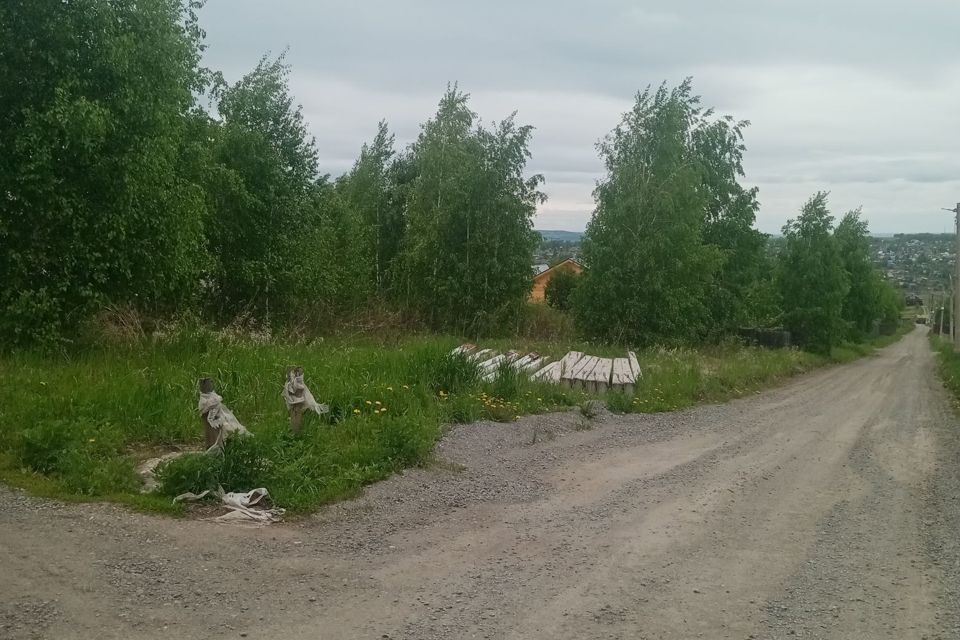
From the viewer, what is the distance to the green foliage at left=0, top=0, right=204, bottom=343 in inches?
414

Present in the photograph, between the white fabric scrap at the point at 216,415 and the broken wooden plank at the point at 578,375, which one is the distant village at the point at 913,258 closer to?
the broken wooden plank at the point at 578,375

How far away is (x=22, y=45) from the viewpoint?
10.9 m

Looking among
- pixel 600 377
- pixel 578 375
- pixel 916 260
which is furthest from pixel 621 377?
pixel 916 260

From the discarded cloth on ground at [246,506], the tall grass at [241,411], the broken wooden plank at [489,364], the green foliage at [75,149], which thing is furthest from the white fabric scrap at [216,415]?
the broken wooden plank at [489,364]

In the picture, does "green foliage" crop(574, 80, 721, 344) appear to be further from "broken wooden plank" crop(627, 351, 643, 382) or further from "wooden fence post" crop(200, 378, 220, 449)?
"wooden fence post" crop(200, 378, 220, 449)

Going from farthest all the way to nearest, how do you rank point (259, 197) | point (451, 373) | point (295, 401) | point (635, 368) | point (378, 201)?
Answer: point (378, 201), point (259, 197), point (635, 368), point (451, 373), point (295, 401)

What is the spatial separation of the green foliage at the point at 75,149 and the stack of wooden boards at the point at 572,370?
5.29m

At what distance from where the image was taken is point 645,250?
2242 centimetres

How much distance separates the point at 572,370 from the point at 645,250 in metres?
9.09

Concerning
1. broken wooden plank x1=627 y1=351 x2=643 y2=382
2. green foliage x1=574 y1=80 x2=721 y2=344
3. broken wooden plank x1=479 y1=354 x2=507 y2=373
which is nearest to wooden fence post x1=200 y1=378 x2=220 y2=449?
broken wooden plank x1=479 y1=354 x2=507 y2=373

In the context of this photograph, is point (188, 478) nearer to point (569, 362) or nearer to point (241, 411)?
point (241, 411)

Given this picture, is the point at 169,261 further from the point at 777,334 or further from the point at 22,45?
the point at 777,334

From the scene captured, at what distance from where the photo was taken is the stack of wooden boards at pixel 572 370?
12.6 m

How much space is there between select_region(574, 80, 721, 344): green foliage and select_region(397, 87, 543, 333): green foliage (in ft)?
7.42
